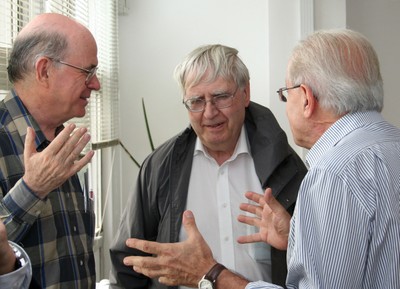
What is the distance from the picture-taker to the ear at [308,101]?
4.22 ft

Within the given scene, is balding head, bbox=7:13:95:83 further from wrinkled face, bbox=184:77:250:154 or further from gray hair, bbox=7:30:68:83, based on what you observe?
wrinkled face, bbox=184:77:250:154

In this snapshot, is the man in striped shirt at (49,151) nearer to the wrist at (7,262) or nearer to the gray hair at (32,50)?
the gray hair at (32,50)

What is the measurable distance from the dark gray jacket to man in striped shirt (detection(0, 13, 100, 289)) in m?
0.22

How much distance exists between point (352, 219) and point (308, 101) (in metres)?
0.34

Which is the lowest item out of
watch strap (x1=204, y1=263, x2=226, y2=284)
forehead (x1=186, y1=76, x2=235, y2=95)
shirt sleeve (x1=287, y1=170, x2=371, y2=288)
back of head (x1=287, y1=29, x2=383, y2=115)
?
watch strap (x1=204, y1=263, x2=226, y2=284)

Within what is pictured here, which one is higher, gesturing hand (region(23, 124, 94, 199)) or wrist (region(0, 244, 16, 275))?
gesturing hand (region(23, 124, 94, 199))

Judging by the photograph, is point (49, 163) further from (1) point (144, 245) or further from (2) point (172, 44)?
(2) point (172, 44)

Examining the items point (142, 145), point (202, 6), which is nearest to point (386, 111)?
point (202, 6)

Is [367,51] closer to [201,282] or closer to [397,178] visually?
[397,178]

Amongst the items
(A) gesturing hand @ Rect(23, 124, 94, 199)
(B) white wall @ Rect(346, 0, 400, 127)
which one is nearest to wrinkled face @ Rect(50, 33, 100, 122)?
(A) gesturing hand @ Rect(23, 124, 94, 199)

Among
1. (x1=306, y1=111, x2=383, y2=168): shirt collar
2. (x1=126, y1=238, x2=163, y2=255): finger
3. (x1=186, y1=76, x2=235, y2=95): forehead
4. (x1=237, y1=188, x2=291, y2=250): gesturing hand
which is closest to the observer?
(x1=306, y1=111, x2=383, y2=168): shirt collar

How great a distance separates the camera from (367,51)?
1279 millimetres

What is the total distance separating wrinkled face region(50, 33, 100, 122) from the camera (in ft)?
5.31

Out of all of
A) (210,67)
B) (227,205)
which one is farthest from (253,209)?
(210,67)
